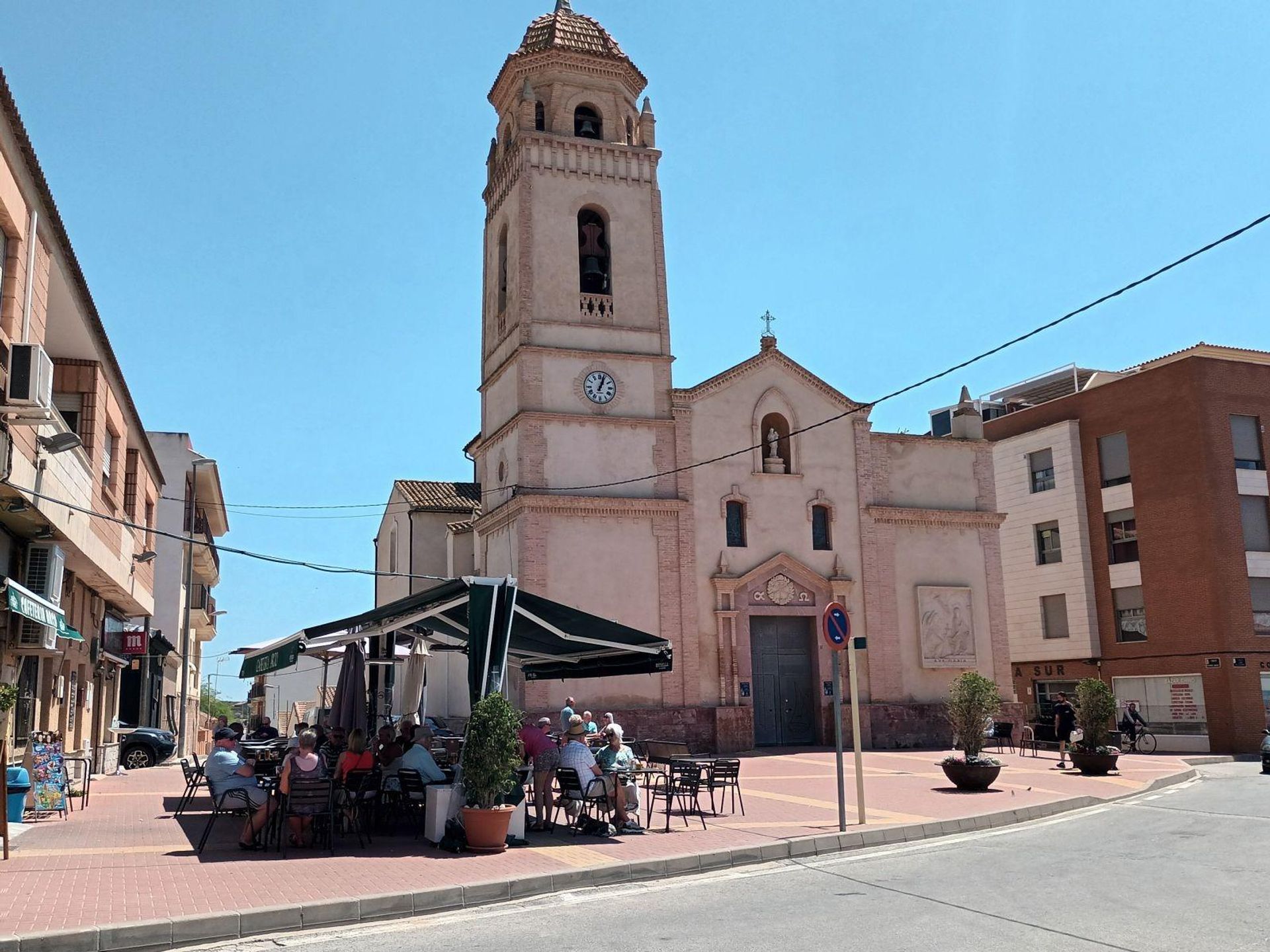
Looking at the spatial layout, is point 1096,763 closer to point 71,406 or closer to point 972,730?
point 972,730

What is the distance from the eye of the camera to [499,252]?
1303 inches

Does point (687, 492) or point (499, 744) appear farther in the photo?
point (687, 492)

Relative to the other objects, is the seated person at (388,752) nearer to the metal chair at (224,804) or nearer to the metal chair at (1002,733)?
the metal chair at (224,804)

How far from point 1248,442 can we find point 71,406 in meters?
33.0

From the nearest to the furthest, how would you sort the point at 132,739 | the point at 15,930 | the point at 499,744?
the point at 15,930
the point at 499,744
the point at 132,739

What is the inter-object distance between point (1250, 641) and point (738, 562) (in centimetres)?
1647

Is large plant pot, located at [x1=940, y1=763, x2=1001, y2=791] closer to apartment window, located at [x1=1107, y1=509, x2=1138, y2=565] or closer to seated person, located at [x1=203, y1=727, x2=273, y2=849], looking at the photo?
seated person, located at [x1=203, y1=727, x2=273, y2=849]

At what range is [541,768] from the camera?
13.7 metres

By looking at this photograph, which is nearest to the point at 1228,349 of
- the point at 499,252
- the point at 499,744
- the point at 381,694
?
the point at 499,252

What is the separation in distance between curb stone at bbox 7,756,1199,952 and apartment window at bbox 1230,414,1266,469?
26398 mm

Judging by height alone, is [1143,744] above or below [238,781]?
below

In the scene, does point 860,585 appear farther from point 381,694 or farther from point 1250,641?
point 381,694

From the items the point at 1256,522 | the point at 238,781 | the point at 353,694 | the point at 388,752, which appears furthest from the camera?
the point at 1256,522

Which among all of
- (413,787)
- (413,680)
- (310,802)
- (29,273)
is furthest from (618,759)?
(29,273)
